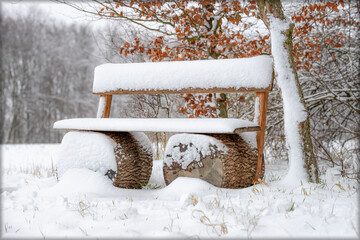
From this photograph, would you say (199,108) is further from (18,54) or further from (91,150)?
(18,54)

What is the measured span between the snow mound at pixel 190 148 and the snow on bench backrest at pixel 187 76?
21.4 inches

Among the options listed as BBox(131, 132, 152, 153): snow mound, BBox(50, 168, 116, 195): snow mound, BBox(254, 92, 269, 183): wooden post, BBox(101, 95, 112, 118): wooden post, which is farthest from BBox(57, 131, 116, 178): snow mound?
BBox(254, 92, 269, 183): wooden post

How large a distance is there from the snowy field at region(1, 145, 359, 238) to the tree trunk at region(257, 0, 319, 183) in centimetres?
23

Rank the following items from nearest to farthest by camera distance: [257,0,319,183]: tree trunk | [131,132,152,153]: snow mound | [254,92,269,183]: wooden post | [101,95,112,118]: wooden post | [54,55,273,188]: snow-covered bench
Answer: [54,55,273,188]: snow-covered bench < [257,0,319,183]: tree trunk < [254,92,269,183]: wooden post < [131,132,152,153]: snow mound < [101,95,112,118]: wooden post

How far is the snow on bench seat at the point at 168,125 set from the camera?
2.21 metres

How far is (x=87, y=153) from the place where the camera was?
105 inches

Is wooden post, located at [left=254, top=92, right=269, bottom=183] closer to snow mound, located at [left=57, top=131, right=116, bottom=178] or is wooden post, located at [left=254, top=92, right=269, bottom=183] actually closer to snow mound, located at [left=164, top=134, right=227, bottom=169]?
snow mound, located at [left=164, top=134, right=227, bottom=169]

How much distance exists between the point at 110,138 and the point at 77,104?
44.7 feet

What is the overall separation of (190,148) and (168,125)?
0.96ft

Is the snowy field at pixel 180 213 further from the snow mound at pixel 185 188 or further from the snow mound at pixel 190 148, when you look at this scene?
the snow mound at pixel 190 148

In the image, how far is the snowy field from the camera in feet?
4.77

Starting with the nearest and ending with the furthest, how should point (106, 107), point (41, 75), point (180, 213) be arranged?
point (180, 213), point (106, 107), point (41, 75)

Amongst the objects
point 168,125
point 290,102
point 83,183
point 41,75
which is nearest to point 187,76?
point 168,125

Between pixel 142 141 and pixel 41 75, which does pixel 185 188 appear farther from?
pixel 41 75
